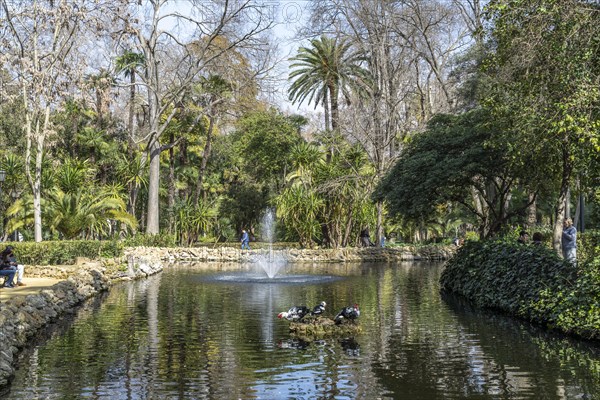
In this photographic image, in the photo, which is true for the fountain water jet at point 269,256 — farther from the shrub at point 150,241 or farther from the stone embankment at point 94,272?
the shrub at point 150,241

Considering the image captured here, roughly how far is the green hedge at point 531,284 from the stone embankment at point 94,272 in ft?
29.0

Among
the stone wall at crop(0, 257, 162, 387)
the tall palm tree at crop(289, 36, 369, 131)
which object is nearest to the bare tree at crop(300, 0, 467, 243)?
the tall palm tree at crop(289, 36, 369, 131)

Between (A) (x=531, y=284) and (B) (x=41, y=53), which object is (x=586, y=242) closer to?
(A) (x=531, y=284)

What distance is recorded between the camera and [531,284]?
1452cm

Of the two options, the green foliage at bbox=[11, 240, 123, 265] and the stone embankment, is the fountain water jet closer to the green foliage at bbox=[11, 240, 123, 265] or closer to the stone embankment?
the stone embankment

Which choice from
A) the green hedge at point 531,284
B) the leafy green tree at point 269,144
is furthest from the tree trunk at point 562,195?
the leafy green tree at point 269,144

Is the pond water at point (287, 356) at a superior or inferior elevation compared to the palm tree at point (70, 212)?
inferior

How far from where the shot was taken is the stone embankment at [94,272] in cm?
1168

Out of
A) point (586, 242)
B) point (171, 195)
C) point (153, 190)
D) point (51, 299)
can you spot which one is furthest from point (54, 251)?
point (171, 195)

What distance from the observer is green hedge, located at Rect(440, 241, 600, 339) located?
12008mm

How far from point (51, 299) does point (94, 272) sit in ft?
19.2

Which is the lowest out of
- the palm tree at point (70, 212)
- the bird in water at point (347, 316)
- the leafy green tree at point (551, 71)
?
the bird in water at point (347, 316)

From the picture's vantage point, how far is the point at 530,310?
14109 mm

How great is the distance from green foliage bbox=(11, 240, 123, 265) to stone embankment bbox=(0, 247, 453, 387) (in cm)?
94
